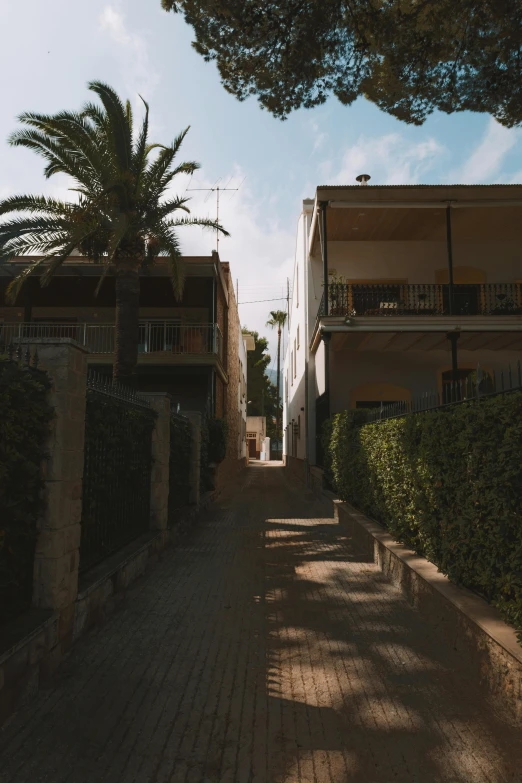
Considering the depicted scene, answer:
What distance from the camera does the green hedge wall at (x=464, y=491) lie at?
3189mm

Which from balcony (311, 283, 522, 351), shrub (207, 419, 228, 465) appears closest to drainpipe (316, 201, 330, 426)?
balcony (311, 283, 522, 351)

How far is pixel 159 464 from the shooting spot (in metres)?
7.38

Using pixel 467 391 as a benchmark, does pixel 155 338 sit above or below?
above

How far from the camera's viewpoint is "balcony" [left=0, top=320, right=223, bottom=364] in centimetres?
1591

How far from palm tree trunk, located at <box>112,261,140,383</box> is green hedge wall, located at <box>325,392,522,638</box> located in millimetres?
6607

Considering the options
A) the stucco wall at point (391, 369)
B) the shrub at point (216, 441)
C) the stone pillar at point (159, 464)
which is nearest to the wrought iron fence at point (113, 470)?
the stone pillar at point (159, 464)

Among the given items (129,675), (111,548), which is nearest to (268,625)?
(129,675)

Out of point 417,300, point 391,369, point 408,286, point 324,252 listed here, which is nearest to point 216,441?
point 324,252

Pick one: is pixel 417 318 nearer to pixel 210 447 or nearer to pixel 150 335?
pixel 210 447

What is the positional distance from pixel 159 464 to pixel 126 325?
17.5ft

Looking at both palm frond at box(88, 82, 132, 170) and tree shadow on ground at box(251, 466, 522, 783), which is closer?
tree shadow on ground at box(251, 466, 522, 783)

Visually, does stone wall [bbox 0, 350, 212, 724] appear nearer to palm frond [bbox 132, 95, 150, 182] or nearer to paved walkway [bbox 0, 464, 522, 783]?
paved walkway [bbox 0, 464, 522, 783]

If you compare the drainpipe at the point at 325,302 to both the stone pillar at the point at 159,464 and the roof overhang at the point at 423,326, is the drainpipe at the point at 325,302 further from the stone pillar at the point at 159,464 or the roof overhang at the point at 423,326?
the stone pillar at the point at 159,464

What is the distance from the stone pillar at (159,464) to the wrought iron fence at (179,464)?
2.52ft
